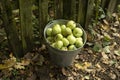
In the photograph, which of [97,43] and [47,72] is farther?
[97,43]

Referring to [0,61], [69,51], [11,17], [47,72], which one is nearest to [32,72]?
[47,72]

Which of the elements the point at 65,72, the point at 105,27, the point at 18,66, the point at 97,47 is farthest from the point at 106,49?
the point at 18,66

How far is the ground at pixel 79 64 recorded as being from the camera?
3104 millimetres

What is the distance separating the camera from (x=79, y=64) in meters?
3.32

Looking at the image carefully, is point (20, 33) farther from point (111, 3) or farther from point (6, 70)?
A: point (111, 3)

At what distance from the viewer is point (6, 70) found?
10.1ft

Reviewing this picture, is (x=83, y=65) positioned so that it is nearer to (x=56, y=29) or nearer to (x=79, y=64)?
(x=79, y=64)

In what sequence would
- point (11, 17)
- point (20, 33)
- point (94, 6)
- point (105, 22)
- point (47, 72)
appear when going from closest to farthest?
point (11, 17), point (20, 33), point (47, 72), point (94, 6), point (105, 22)

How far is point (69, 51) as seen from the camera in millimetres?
2785

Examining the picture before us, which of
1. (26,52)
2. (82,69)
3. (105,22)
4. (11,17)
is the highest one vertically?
(11,17)

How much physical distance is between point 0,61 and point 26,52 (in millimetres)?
372

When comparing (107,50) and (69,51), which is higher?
(69,51)

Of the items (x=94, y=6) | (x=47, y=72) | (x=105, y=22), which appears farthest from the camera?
(x=105, y=22)

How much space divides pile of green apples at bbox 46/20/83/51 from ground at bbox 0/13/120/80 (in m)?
0.46
